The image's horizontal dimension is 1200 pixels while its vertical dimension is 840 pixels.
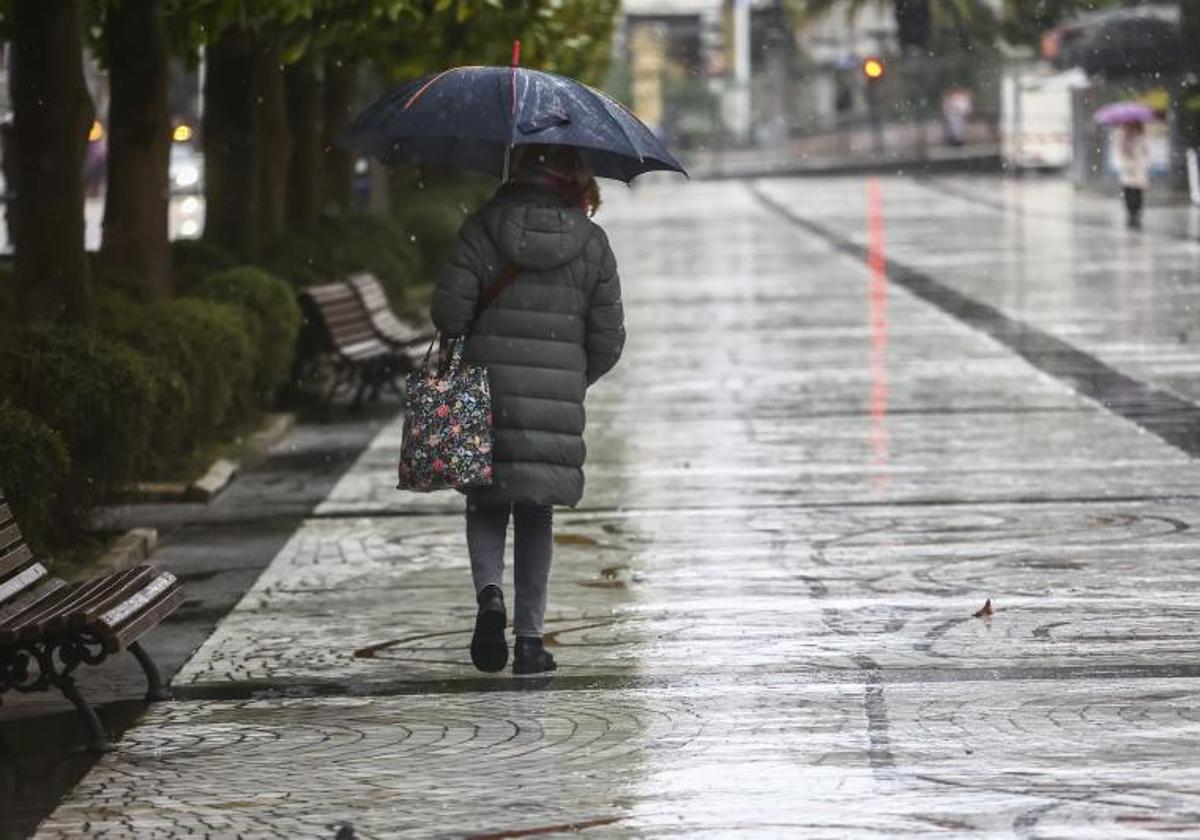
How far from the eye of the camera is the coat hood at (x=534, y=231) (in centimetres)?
911

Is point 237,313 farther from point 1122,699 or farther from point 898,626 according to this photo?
point 1122,699

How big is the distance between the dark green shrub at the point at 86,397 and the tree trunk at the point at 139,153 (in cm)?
432

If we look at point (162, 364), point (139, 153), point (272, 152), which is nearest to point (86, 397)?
point (162, 364)

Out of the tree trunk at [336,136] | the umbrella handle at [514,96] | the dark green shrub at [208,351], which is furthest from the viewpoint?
the tree trunk at [336,136]

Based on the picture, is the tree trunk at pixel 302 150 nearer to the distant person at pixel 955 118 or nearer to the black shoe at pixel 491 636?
the black shoe at pixel 491 636

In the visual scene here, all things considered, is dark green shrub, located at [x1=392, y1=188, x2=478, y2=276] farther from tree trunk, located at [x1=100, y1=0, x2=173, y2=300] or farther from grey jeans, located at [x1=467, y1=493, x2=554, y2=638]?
grey jeans, located at [x1=467, y1=493, x2=554, y2=638]

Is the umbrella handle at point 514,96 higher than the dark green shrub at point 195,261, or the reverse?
the umbrella handle at point 514,96

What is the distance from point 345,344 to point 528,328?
35.1 feet

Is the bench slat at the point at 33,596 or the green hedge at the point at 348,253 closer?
the bench slat at the point at 33,596

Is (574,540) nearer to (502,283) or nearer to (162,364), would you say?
(162,364)

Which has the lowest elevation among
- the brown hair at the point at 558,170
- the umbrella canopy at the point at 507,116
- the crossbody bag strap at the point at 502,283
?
the crossbody bag strap at the point at 502,283

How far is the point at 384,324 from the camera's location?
21.1 meters

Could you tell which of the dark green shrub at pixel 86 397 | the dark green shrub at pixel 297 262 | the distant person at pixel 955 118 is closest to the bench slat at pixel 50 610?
the dark green shrub at pixel 86 397

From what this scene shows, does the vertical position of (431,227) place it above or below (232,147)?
below
